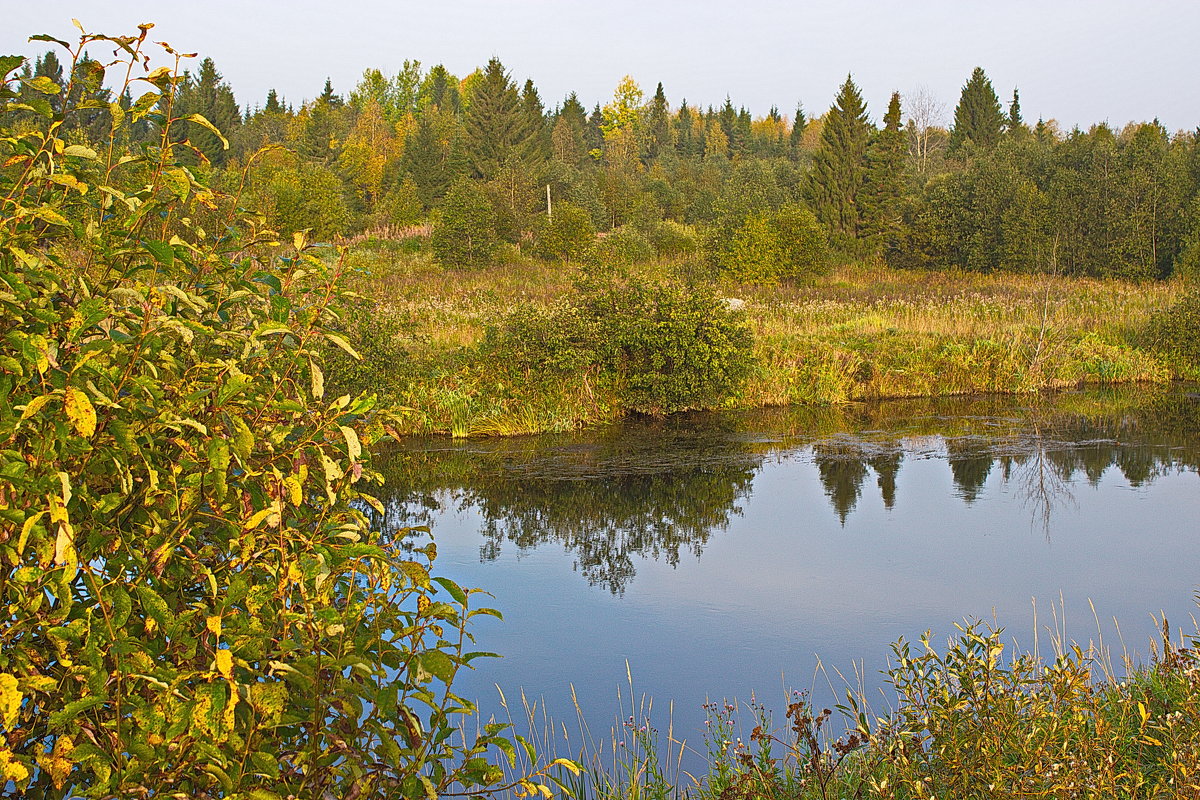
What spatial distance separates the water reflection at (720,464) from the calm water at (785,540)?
43 mm

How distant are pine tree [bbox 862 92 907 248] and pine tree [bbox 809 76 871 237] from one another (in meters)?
0.46

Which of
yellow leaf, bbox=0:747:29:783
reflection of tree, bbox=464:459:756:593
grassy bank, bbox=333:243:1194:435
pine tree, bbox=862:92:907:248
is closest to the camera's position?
yellow leaf, bbox=0:747:29:783

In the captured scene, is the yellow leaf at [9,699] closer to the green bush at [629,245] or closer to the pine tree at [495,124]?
the green bush at [629,245]

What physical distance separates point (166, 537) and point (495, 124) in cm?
5036

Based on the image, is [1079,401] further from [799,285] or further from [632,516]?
[799,285]

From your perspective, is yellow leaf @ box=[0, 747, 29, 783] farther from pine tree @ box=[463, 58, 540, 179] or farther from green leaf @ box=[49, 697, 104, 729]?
pine tree @ box=[463, 58, 540, 179]

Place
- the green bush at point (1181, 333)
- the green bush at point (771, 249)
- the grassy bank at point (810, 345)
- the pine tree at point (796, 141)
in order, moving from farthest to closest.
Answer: the pine tree at point (796, 141), the green bush at point (771, 249), the green bush at point (1181, 333), the grassy bank at point (810, 345)

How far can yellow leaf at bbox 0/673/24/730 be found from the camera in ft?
5.80

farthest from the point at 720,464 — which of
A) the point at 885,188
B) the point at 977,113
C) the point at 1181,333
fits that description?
the point at 977,113

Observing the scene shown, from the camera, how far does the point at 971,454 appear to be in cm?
1246

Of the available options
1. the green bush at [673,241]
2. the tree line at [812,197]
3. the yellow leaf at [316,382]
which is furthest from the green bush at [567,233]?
the yellow leaf at [316,382]

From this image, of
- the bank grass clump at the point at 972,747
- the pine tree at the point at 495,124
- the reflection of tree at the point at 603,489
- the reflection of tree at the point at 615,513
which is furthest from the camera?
the pine tree at the point at 495,124

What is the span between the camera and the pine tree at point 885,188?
38062 millimetres

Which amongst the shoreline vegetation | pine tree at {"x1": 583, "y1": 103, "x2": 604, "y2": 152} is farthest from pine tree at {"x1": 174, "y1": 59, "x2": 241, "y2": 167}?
the shoreline vegetation
